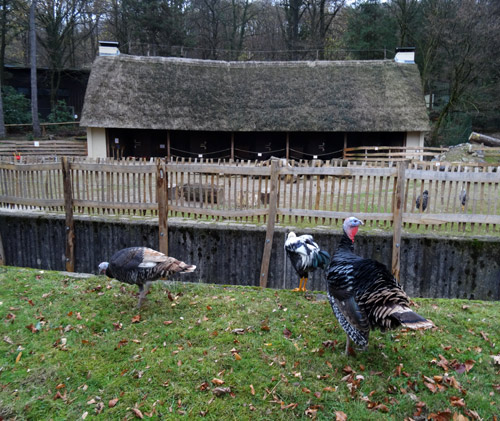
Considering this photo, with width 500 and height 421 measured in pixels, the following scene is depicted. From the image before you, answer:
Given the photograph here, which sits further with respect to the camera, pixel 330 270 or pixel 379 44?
pixel 379 44

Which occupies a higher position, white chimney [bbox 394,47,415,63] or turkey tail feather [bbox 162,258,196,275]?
white chimney [bbox 394,47,415,63]

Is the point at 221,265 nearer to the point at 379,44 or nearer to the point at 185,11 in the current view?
the point at 379,44

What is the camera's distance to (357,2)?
112 ft

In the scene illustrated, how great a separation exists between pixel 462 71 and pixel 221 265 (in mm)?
25919

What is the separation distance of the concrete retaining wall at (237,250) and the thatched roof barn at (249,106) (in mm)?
13460

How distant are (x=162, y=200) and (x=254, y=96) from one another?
16496 mm

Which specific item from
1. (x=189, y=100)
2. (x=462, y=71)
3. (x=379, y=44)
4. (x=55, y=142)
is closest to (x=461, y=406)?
(x=189, y=100)

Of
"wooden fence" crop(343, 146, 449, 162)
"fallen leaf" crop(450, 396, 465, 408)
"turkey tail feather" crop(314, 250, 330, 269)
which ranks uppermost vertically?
"wooden fence" crop(343, 146, 449, 162)

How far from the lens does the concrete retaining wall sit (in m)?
7.14

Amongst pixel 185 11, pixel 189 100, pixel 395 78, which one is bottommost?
pixel 189 100

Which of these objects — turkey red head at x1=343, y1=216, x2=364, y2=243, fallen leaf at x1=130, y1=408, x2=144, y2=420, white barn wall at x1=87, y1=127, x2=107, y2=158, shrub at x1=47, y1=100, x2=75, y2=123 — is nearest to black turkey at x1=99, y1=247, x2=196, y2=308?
fallen leaf at x1=130, y1=408, x2=144, y2=420

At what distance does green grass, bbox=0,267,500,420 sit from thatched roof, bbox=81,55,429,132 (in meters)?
16.9

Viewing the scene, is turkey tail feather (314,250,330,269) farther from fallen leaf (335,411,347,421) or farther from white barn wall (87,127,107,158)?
white barn wall (87,127,107,158)

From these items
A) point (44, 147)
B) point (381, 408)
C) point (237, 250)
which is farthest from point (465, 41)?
point (381, 408)
